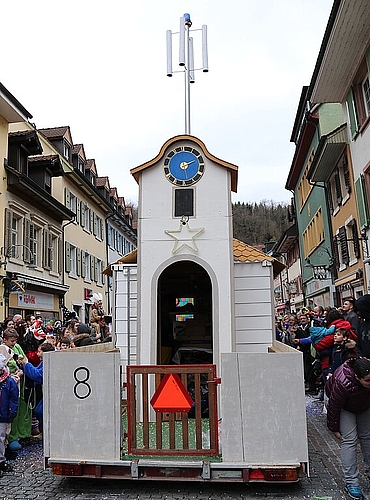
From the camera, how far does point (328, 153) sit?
17250mm

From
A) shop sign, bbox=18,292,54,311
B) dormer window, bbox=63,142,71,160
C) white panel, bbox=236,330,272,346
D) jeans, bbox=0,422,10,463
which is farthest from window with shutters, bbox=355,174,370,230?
dormer window, bbox=63,142,71,160

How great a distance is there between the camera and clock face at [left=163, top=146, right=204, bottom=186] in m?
8.36

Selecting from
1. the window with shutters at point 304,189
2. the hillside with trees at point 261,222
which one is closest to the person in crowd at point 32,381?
the window with shutters at point 304,189

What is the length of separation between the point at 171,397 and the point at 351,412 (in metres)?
1.88

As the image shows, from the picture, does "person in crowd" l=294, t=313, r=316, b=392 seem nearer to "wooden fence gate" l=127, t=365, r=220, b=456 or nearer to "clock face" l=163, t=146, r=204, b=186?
"clock face" l=163, t=146, r=204, b=186

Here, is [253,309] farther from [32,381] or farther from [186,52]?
[186,52]

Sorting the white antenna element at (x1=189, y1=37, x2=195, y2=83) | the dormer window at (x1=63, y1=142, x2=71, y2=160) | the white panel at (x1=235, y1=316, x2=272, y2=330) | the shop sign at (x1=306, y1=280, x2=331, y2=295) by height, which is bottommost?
the white panel at (x1=235, y1=316, x2=272, y2=330)

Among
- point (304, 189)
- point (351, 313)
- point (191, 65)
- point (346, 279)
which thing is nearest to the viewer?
point (351, 313)

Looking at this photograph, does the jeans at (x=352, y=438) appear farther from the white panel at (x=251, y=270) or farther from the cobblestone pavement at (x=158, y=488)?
the white panel at (x=251, y=270)

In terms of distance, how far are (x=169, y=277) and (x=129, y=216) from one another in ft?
106

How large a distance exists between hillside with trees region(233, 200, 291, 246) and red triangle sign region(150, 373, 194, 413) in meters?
51.1

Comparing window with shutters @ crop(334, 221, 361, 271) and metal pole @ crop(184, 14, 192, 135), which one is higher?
metal pole @ crop(184, 14, 192, 135)

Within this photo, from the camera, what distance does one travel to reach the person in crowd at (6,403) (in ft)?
20.0

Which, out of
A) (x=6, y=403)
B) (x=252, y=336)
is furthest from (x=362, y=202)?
(x=6, y=403)
